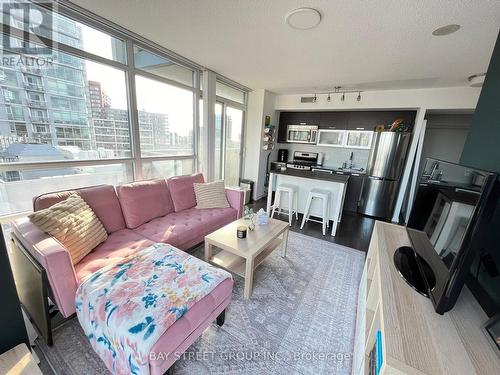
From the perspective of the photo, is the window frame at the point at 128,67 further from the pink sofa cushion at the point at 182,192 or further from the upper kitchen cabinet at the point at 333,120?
the upper kitchen cabinet at the point at 333,120

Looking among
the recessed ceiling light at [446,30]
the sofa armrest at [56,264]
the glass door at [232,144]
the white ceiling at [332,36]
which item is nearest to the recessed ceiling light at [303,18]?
the white ceiling at [332,36]

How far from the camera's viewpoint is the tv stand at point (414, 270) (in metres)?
1.03

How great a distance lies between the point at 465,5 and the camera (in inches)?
58.0

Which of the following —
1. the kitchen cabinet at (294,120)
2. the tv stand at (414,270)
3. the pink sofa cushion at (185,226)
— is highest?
the kitchen cabinet at (294,120)

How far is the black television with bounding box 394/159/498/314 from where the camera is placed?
2.53 feet

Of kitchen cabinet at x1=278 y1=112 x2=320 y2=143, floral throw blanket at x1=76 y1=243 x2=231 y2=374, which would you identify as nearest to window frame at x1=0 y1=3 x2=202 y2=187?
floral throw blanket at x1=76 y1=243 x2=231 y2=374

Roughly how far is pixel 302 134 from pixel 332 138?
713 mm

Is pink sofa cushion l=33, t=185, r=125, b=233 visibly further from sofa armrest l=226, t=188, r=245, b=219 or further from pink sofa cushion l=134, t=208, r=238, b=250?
sofa armrest l=226, t=188, r=245, b=219

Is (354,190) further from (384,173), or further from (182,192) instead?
(182,192)

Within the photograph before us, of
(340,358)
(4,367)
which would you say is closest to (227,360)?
(340,358)

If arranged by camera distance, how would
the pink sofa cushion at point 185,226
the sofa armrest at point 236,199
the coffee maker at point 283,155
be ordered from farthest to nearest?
the coffee maker at point 283,155, the sofa armrest at point 236,199, the pink sofa cushion at point 185,226

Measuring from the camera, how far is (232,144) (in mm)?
4516

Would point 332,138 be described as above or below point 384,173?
above
